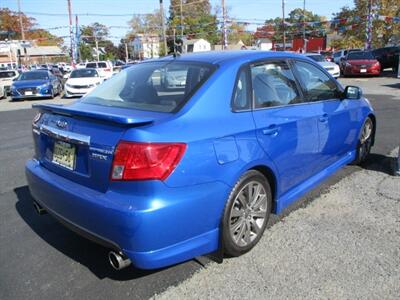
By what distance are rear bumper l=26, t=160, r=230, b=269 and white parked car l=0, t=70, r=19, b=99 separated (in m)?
19.0

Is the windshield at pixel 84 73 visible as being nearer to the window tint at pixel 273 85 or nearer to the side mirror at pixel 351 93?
the side mirror at pixel 351 93

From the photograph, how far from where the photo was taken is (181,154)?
2.67 m

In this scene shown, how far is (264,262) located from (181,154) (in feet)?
4.01

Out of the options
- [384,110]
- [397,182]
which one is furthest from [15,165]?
[384,110]

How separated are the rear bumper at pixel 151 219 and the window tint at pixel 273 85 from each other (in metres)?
0.96

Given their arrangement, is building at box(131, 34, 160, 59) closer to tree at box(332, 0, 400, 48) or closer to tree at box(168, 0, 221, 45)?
tree at box(168, 0, 221, 45)

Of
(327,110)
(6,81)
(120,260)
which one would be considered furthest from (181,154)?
(6,81)

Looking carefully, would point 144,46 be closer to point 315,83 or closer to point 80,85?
point 80,85

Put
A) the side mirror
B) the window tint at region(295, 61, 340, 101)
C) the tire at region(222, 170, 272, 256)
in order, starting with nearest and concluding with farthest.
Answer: the tire at region(222, 170, 272, 256) < the window tint at region(295, 61, 340, 101) < the side mirror

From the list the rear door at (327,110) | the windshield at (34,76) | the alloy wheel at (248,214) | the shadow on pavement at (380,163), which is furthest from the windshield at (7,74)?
the alloy wheel at (248,214)

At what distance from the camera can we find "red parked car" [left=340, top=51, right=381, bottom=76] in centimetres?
2392

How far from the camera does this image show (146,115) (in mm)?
2928

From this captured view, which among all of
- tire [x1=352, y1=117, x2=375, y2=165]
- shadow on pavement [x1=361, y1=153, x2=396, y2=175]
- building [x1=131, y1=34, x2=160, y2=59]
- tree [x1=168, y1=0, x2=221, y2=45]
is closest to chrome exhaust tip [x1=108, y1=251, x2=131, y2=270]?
tire [x1=352, y1=117, x2=375, y2=165]

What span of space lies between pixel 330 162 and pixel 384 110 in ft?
24.5
